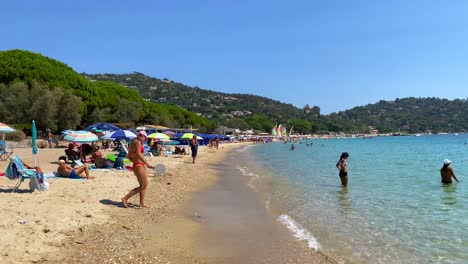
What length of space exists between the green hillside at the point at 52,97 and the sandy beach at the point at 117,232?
31.6 meters

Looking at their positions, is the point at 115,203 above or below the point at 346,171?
below

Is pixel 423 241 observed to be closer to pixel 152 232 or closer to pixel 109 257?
pixel 152 232

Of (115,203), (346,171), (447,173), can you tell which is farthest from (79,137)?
(447,173)

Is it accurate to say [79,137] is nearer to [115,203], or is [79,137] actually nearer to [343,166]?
[115,203]

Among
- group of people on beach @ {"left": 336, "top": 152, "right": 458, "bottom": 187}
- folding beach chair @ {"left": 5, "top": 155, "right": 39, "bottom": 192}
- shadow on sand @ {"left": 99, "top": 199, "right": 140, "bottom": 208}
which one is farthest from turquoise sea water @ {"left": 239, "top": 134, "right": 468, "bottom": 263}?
folding beach chair @ {"left": 5, "top": 155, "right": 39, "bottom": 192}

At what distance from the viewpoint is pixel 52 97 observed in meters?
38.8

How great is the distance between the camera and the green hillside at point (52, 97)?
38.8m

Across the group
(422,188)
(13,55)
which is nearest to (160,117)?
(13,55)

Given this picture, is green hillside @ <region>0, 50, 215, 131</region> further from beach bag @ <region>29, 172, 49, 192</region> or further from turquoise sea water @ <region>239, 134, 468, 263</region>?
beach bag @ <region>29, 172, 49, 192</region>

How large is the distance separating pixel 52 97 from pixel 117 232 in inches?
1408

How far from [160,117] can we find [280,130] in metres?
63.9

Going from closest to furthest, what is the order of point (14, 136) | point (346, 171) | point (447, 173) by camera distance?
point (346, 171) → point (447, 173) → point (14, 136)

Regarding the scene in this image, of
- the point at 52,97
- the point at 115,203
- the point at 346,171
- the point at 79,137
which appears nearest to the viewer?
the point at 115,203

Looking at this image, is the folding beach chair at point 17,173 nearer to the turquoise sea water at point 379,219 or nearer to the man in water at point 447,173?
the turquoise sea water at point 379,219
